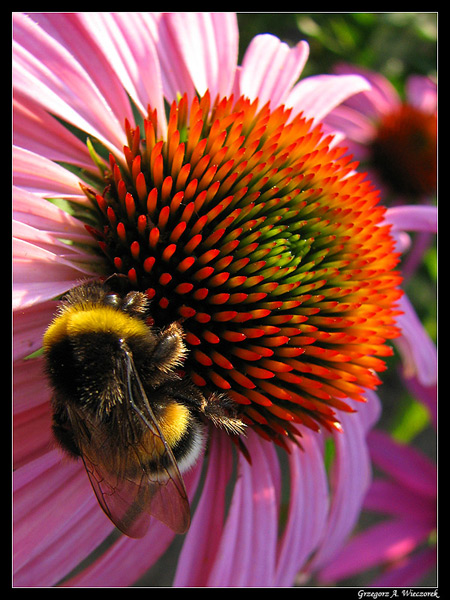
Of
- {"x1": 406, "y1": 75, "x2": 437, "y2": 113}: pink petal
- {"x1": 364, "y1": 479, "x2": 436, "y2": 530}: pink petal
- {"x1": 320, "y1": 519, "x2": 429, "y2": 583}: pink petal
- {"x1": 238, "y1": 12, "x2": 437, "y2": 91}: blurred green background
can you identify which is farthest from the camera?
A: {"x1": 406, "y1": 75, "x2": 437, "y2": 113}: pink petal

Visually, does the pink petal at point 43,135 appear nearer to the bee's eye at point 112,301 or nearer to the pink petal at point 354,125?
the bee's eye at point 112,301

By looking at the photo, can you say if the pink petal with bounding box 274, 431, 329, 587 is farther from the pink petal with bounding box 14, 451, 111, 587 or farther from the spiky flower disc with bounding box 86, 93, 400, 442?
the pink petal with bounding box 14, 451, 111, 587

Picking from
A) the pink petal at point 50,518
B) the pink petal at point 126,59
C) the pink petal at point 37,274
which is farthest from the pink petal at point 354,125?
the pink petal at point 50,518

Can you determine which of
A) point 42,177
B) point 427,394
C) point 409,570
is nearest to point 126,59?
point 42,177

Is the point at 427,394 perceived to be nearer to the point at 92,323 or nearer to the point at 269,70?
the point at 269,70

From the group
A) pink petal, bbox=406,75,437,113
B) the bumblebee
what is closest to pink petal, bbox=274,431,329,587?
the bumblebee
